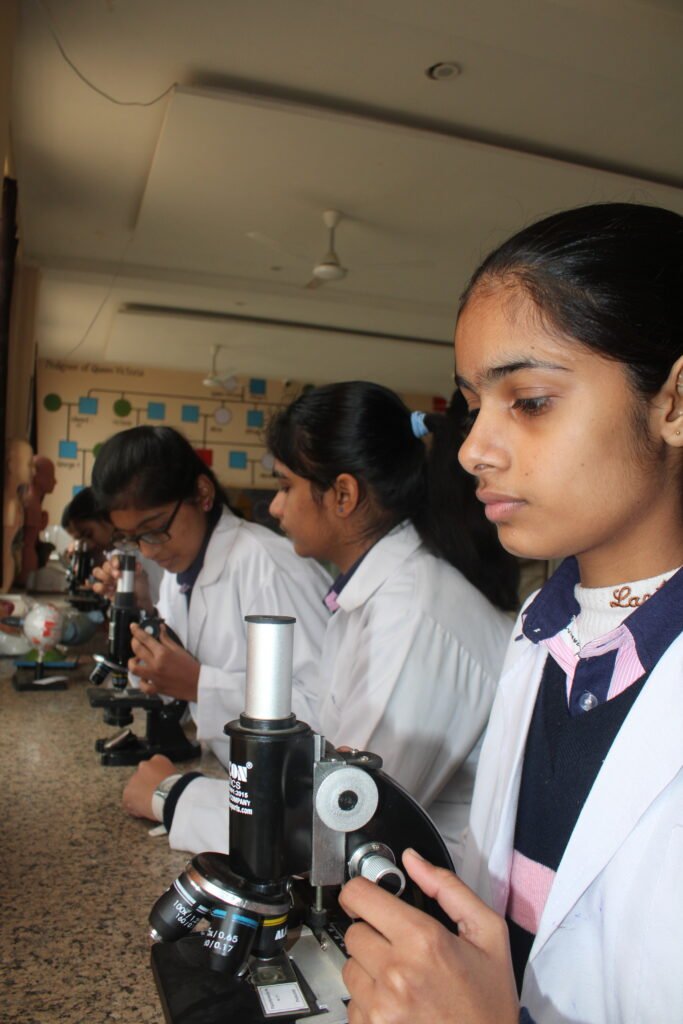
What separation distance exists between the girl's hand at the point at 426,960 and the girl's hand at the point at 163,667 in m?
1.18

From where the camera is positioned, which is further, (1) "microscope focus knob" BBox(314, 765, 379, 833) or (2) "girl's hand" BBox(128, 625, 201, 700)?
(2) "girl's hand" BBox(128, 625, 201, 700)

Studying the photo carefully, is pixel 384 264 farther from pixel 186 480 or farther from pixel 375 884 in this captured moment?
pixel 375 884

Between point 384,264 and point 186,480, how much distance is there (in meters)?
3.92

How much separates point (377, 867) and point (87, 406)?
8762 millimetres

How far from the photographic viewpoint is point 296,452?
1.57 metres

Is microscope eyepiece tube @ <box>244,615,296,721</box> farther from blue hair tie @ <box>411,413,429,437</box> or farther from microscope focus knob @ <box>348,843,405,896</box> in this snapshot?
blue hair tie @ <box>411,413,429,437</box>

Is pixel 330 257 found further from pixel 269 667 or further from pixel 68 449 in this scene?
pixel 68 449

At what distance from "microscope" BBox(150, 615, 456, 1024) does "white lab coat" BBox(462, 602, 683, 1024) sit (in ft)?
0.52

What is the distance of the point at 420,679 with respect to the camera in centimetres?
118

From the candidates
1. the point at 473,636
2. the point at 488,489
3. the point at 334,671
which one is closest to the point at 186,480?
the point at 334,671

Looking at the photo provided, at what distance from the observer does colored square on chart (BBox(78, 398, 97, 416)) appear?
8703 millimetres

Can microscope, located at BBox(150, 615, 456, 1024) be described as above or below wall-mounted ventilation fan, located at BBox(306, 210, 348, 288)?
below

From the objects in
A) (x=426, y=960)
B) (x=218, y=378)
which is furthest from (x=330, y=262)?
(x=426, y=960)

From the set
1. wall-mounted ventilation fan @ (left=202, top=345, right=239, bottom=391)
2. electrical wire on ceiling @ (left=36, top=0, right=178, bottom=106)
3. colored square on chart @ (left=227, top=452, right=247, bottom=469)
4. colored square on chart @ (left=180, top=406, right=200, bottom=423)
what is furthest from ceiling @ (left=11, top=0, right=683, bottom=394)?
colored square on chart @ (left=227, top=452, right=247, bottom=469)
